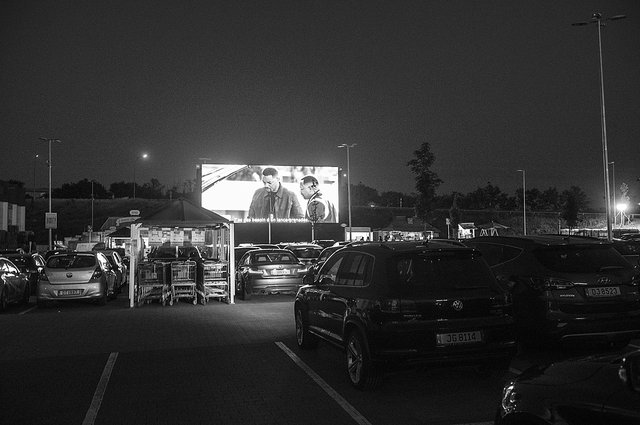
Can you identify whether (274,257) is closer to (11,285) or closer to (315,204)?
(11,285)

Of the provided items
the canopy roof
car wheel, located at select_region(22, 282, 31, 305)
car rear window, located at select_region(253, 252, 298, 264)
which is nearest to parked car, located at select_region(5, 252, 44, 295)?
car wheel, located at select_region(22, 282, 31, 305)

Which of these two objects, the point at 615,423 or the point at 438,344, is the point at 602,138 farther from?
the point at 615,423

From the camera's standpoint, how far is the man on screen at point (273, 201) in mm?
Result: 50281

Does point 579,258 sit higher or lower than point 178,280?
higher

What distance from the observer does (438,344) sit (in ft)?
21.7

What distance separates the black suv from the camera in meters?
6.61

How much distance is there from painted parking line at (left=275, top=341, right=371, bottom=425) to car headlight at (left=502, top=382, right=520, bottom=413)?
241 cm

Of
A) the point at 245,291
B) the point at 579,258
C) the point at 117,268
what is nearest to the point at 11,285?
the point at 117,268

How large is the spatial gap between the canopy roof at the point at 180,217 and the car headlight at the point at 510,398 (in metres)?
13.9

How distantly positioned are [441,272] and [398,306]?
765 millimetres

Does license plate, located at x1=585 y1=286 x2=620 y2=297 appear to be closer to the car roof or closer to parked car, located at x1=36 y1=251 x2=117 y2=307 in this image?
the car roof

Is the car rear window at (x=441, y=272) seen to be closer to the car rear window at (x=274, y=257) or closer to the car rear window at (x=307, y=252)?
the car rear window at (x=274, y=257)

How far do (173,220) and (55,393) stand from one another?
10071mm

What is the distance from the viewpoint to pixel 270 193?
50594mm
